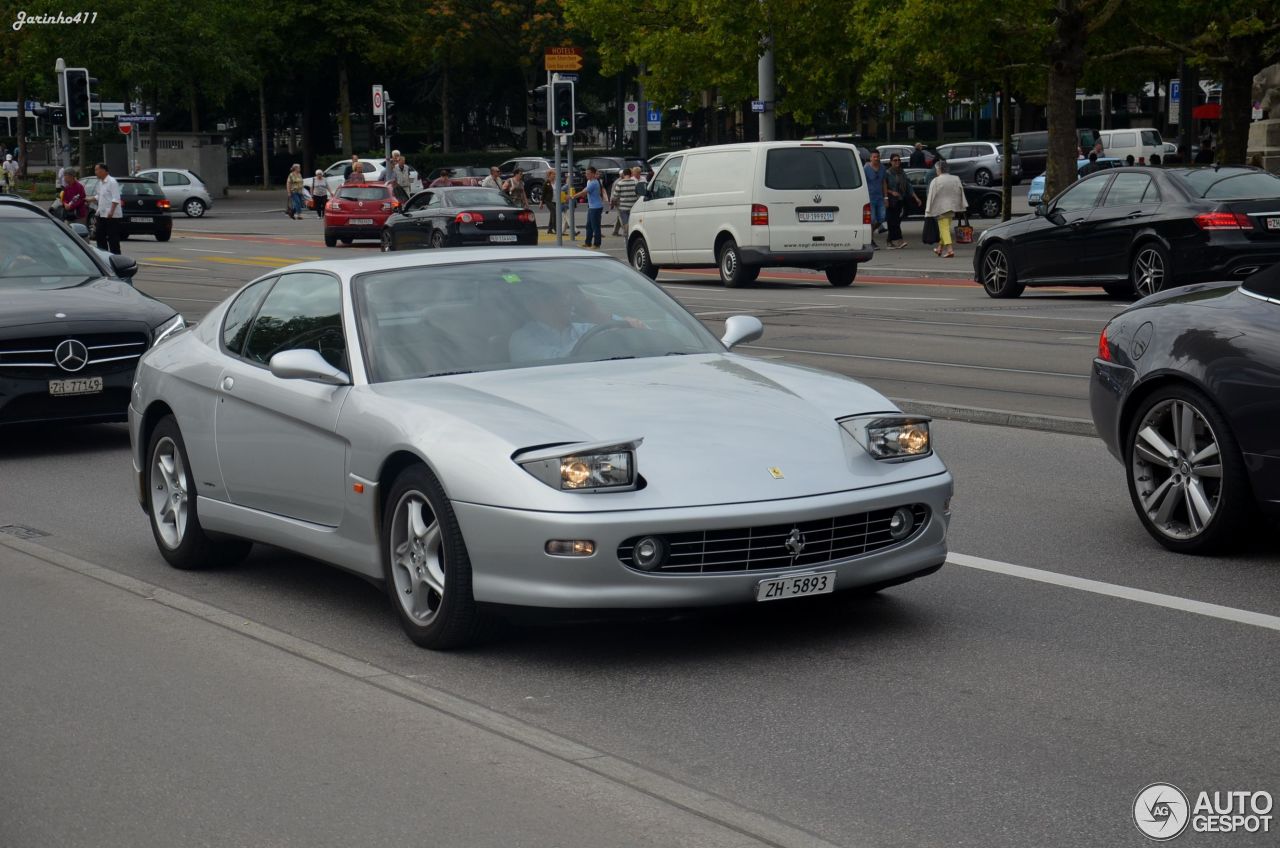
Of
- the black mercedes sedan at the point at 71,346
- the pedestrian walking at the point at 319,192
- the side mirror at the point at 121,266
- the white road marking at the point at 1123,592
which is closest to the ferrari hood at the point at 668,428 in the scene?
the white road marking at the point at 1123,592

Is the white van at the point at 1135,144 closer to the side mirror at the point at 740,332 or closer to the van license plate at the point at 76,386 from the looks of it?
the van license plate at the point at 76,386

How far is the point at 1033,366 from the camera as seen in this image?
15031 millimetres

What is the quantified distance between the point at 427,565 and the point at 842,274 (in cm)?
2076

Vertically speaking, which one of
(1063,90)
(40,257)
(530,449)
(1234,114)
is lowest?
(530,449)

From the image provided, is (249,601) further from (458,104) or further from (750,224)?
(458,104)

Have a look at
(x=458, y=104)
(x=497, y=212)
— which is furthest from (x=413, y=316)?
(x=458, y=104)

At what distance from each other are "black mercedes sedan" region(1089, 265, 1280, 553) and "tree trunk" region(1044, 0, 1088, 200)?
23.3 m

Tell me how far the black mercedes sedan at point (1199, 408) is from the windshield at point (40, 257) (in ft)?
25.1

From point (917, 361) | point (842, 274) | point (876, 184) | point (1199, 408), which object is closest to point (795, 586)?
point (1199, 408)

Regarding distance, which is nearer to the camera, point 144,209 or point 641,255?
point 641,255

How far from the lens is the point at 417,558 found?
6.18 m

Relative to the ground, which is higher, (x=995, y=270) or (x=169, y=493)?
(x=169, y=493)

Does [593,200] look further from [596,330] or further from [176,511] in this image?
[596,330]

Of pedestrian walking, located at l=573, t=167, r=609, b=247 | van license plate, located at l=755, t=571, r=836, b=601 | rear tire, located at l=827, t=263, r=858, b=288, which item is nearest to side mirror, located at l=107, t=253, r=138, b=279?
van license plate, located at l=755, t=571, r=836, b=601
